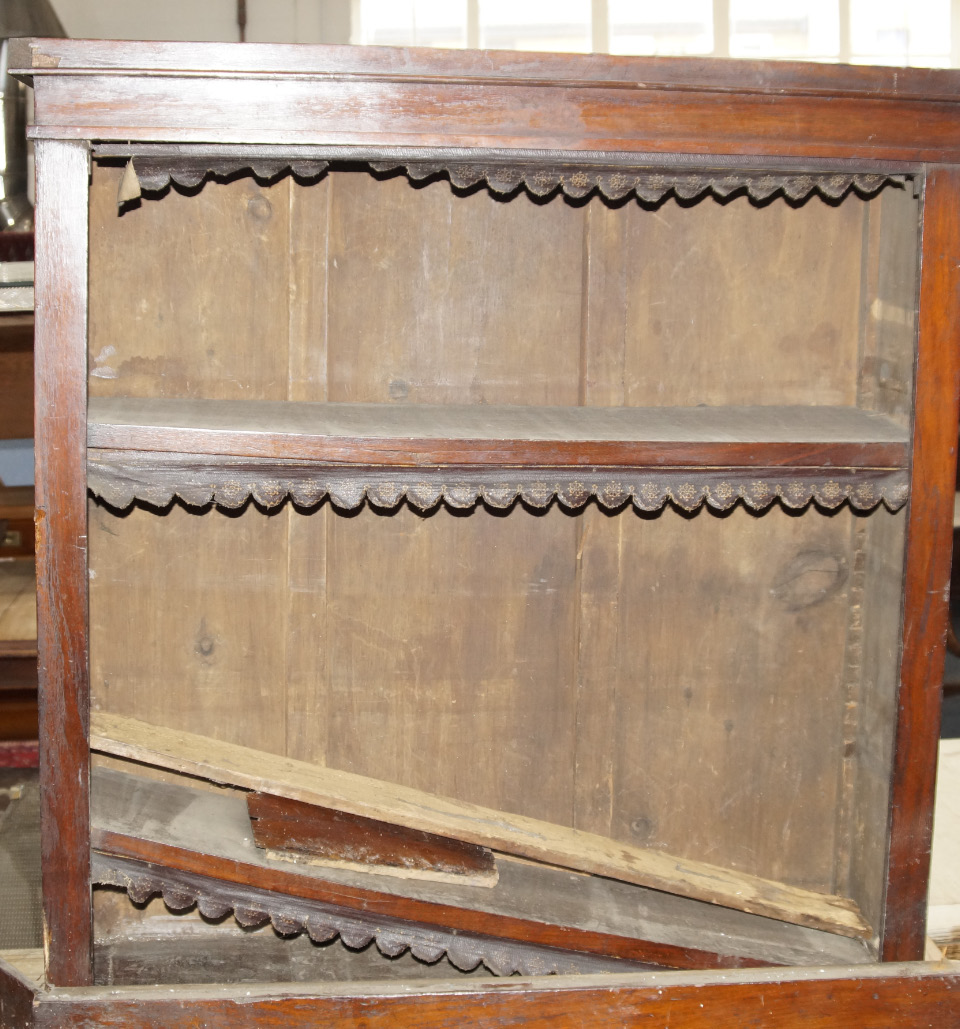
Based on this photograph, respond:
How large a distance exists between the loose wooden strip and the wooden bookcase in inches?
1.0

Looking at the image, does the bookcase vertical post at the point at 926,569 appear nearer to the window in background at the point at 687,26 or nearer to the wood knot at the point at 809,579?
the wood knot at the point at 809,579

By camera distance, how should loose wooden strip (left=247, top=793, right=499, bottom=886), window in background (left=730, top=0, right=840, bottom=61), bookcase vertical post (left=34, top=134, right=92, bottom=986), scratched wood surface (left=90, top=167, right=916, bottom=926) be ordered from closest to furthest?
bookcase vertical post (left=34, top=134, right=92, bottom=986), loose wooden strip (left=247, top=793, right=499, bottom=886), scratched wood surface (left=90, top=167, right=916, bottom=926), window in background (left=730, top=0, right=840, bottom=61)

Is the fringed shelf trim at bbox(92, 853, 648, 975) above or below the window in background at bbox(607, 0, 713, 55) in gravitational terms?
below

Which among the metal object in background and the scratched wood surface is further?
the metal object in background

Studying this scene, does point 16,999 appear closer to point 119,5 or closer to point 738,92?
point 738,92

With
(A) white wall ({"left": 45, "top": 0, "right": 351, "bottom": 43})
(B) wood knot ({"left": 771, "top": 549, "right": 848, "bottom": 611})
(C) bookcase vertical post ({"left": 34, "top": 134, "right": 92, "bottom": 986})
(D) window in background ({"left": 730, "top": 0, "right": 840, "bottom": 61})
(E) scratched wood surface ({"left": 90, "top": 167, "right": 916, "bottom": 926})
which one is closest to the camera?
(C) bookcase vertical post ({"left": 34, "top": 134, "right": 92, "bottom": 986})

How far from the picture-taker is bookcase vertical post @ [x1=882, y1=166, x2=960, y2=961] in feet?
3.96

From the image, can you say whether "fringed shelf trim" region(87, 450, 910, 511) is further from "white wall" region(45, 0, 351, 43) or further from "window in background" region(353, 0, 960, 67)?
"white wall" region(45, 0, 351, 43)

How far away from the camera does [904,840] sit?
128 cm

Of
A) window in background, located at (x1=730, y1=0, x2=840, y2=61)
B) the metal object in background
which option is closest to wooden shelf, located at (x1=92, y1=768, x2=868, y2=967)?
the metal object in background

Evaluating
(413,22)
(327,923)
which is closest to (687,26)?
(413,22)

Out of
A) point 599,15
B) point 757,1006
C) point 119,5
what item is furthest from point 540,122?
point 119,5

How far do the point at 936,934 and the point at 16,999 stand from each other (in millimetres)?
1230

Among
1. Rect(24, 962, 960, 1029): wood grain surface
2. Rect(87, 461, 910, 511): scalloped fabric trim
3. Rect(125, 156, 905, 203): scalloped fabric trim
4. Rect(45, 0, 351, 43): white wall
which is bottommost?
Rect(24, 962, 960, 1029): wood grain surface
